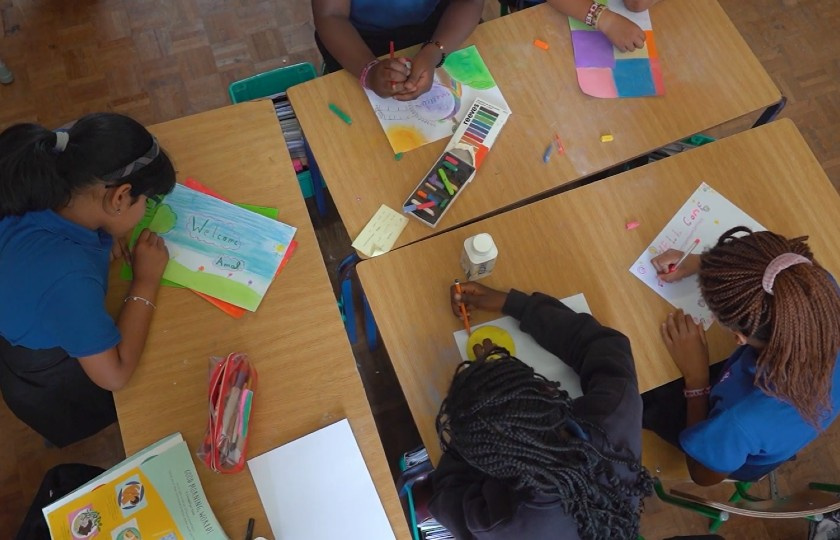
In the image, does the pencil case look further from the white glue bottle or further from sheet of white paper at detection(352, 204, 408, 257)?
the white glue bottle

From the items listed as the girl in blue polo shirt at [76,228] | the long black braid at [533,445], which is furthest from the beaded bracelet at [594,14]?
the girl in blue polo shirt at [76,228]

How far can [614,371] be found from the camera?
48.3 inches

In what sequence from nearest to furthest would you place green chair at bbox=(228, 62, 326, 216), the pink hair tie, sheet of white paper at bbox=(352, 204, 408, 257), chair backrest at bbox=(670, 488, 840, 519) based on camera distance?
the pink hair tie < chair backrest at bbox=(670, 488, 840, 519) < sheet of white paper at bbox=(352, 204, 408, 257) < green chair at bbox=(228, 62, 326, 216)

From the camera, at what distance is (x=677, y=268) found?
1422 mm

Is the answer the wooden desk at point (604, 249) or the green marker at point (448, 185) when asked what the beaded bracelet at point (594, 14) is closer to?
the wooden desk at point (604, 249)

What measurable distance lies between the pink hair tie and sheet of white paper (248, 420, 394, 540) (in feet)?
2.70

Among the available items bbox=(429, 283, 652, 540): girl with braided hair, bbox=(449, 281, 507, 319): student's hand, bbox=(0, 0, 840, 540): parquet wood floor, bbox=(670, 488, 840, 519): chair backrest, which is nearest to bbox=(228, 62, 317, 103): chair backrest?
bbox=(0, 0, 840, 540): parquet wood floor

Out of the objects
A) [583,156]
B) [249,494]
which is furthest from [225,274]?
[583,156]

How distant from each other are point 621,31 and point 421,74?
557mm

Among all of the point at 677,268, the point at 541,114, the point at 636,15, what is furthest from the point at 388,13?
the point at 677,268

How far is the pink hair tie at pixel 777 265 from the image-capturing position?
1.13 meters

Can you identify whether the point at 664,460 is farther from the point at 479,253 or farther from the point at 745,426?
the point at 479,253

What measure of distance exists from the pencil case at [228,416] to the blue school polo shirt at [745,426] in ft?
3.00

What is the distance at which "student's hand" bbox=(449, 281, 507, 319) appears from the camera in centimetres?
136
